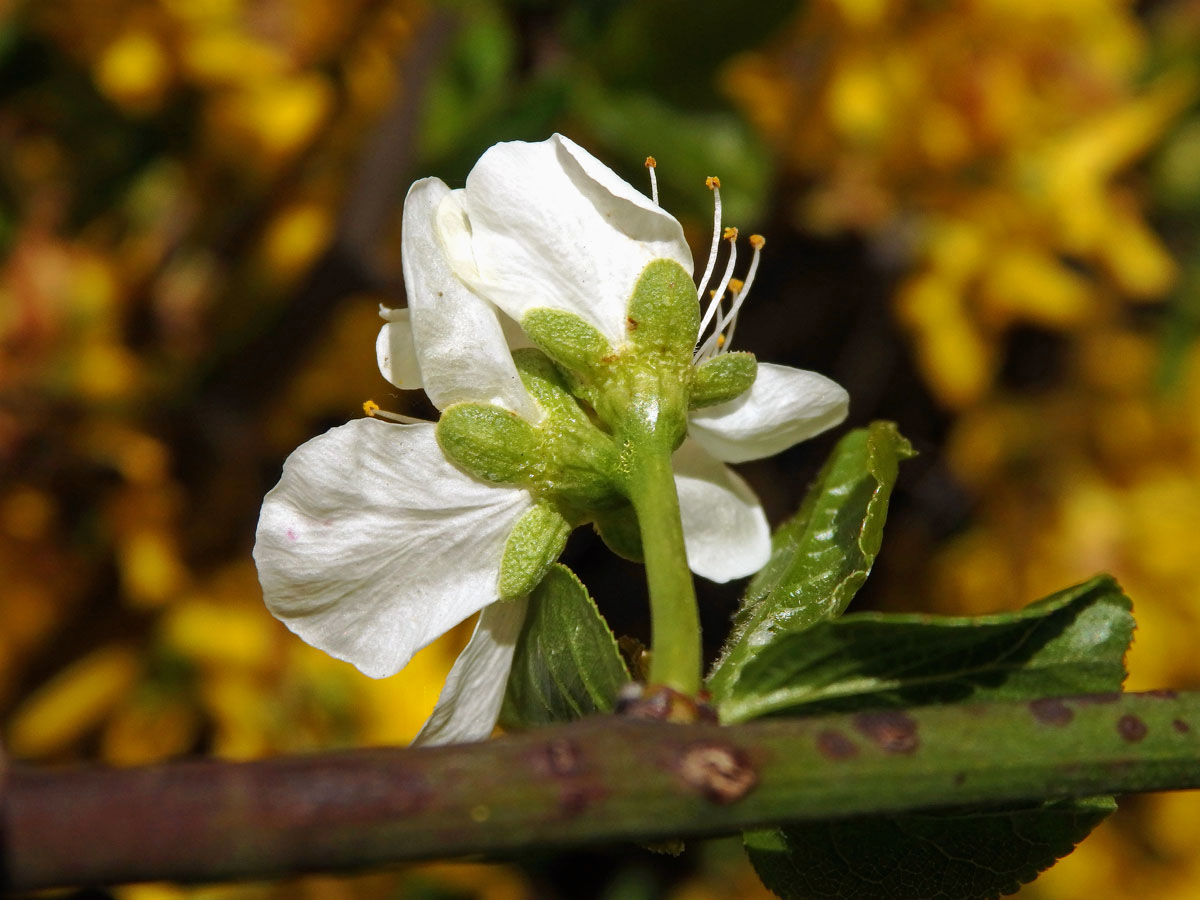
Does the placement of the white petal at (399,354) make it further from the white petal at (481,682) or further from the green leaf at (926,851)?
the green leaf at (926,851)

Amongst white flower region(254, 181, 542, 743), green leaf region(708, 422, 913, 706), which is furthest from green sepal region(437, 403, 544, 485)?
Answer: green leaf region(708, 422, 913, 706)

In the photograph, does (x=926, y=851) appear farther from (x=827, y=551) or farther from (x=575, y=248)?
(x=575, y=248)

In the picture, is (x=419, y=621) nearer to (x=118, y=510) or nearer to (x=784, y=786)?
(x=784, y=786)

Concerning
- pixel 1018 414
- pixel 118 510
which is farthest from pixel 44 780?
pixel 1018 414

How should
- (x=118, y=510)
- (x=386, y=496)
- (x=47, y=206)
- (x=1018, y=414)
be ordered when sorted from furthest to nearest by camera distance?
(x=1018, y=414)
(x=47, y=206)
(x=118, y=510)
(x=386, y=496)

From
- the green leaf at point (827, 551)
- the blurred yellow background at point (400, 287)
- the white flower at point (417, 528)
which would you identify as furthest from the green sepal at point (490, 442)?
the blurred yellow background at point (400, 287)

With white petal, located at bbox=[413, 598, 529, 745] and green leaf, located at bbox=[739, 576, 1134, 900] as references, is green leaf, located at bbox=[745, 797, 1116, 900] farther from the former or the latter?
white petal, located at bbox=[413, 598, 529, 745]
